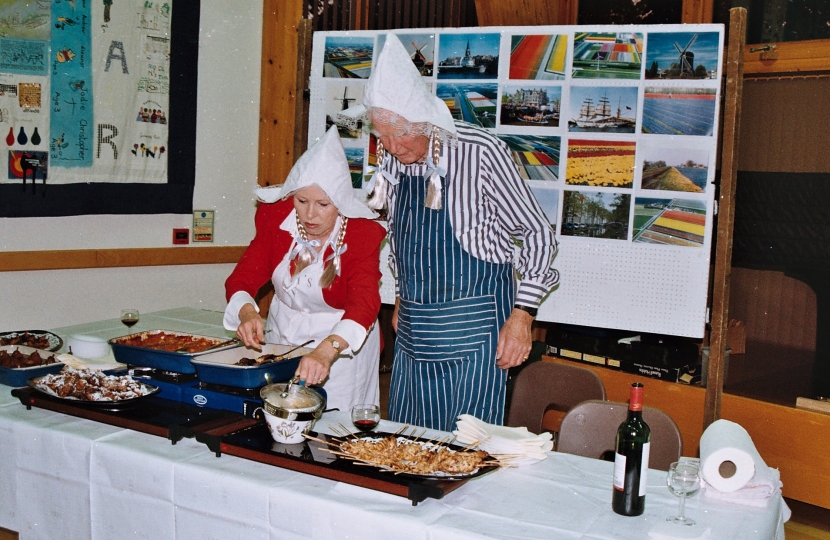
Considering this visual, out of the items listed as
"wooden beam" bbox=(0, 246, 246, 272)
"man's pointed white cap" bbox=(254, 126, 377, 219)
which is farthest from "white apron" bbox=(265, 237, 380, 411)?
"wooden beam" bbox=(0, 246, 246, 272)

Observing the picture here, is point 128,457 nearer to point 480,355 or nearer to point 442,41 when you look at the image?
point 480,355

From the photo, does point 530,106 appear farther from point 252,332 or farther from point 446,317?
point 252,332

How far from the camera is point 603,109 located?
3635mm

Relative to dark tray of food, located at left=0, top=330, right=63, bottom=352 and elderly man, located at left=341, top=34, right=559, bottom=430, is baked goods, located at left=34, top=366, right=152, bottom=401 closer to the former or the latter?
dark tray of food, located at left=0, top=330, right=63, bottom=352

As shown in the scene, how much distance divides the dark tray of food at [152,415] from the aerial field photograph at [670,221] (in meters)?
2.03

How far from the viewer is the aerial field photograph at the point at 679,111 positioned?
11.3ft

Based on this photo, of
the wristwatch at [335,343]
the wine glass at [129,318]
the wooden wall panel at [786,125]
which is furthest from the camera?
the wooden wall panel at [786,125]

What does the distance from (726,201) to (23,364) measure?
2624 millimetres

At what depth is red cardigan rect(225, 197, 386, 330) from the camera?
2592 mm

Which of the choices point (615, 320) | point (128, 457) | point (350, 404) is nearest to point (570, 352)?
point (615, 320)

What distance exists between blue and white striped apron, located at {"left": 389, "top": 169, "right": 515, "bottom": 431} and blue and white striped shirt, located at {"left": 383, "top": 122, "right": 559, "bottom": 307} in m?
0.03

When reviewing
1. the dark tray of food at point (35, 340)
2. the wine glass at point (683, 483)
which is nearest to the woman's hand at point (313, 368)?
the wine glass at point (683, 483)

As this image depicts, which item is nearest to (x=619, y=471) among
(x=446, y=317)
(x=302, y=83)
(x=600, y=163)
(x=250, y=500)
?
(x=250, y=500)

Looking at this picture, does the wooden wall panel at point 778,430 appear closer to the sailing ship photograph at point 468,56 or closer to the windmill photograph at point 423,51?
the sailing ship photograph at point 468,56
